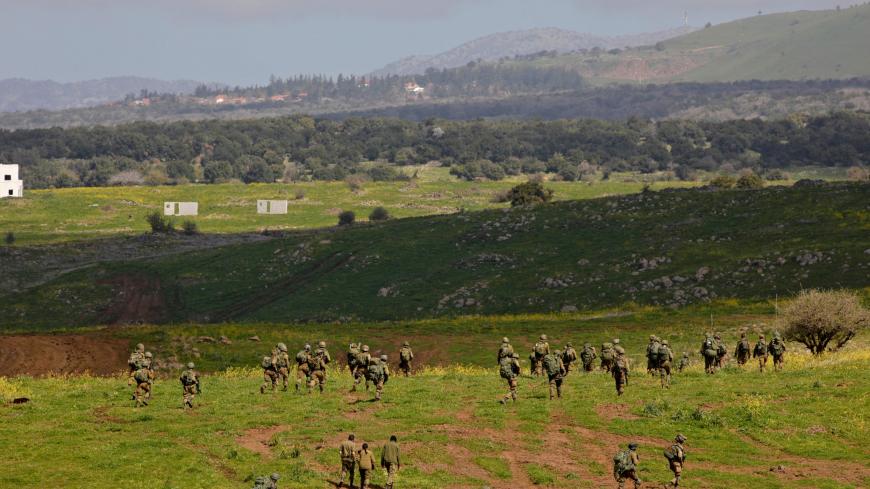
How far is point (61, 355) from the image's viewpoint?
2653 inches

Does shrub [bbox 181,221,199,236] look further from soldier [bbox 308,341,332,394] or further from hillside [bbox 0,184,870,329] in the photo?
soldier [bbox 308,341,332,394]

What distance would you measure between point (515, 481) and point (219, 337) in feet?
139

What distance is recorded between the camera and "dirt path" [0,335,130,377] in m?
64.6

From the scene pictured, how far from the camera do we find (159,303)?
118812 mm

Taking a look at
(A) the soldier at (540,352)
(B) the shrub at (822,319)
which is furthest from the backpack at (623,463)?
(B) the shrub at (822,319)

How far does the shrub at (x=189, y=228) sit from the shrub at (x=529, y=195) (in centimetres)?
4736

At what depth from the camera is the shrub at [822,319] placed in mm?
59594

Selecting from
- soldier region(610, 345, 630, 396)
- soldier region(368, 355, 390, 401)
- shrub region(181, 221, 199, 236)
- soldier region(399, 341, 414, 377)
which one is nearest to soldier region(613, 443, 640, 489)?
soldier region(610, 345, 630, 396)

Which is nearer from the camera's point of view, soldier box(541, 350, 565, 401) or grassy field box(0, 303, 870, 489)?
Result: grassy field box(0, 303, 870, 489)

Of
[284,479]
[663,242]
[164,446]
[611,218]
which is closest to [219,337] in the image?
[164,446]

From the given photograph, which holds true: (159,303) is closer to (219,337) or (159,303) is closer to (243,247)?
(243,247)

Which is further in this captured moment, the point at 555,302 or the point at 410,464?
the point at 555,302

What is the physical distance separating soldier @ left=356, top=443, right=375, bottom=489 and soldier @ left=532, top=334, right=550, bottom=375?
15929 millimetres

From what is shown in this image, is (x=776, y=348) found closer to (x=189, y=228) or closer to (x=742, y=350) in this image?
(x=742, y=350)
